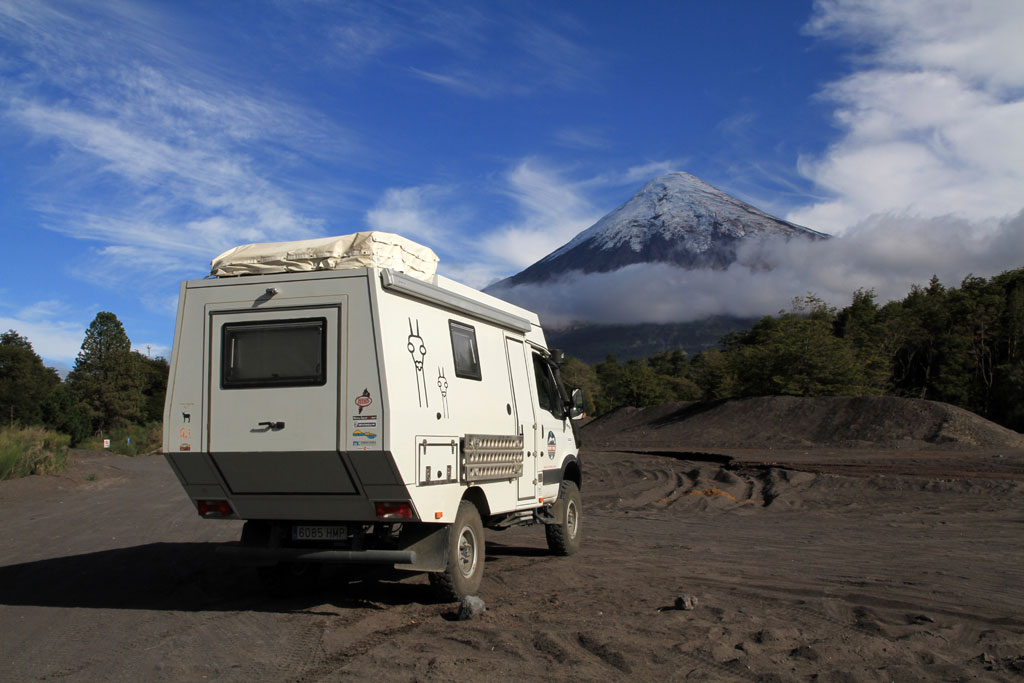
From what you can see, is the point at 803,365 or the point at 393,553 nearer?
the point at 393,553

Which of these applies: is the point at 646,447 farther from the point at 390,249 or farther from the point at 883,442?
the point at 390,249

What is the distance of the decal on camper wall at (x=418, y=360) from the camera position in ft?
24.3

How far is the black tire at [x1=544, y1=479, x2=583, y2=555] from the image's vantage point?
35.1 feet

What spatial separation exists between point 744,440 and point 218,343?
129 ft

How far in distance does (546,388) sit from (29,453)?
18.9 m

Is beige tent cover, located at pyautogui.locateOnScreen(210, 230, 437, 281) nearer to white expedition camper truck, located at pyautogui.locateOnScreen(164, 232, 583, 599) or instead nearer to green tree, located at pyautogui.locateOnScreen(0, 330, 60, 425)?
white expedition camper truck, located at pyautogui.locateOnScreen(164, 232, 583, 599)

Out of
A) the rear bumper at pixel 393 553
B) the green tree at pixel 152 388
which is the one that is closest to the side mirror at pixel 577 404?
the rear bumper at pixel 393 553

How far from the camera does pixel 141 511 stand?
1752cm

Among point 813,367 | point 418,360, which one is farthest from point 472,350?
point 813,367

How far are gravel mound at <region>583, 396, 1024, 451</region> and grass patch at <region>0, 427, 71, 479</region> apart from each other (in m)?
26.4

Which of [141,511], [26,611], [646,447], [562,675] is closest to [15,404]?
[646,447]

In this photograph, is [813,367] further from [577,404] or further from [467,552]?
[467,552]

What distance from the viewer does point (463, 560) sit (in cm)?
809

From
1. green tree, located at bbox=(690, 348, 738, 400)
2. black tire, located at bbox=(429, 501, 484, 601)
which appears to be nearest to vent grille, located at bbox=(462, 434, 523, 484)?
black tire, located at bbox=(429, 501, 484, 601)
